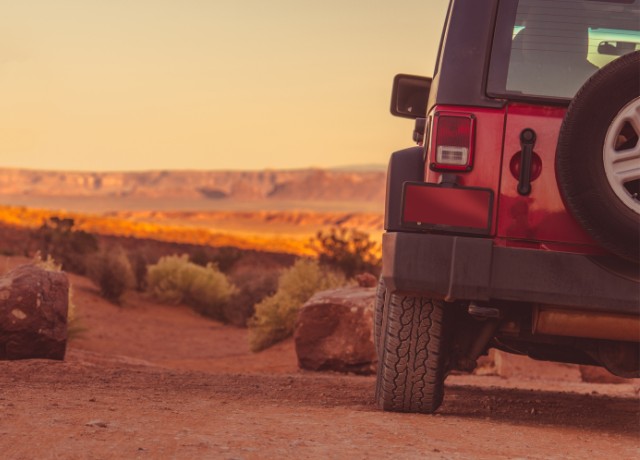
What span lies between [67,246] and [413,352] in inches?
998

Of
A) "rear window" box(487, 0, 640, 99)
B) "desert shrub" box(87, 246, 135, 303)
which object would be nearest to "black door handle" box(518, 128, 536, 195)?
"rear window" box(487, 0, 640, 99)

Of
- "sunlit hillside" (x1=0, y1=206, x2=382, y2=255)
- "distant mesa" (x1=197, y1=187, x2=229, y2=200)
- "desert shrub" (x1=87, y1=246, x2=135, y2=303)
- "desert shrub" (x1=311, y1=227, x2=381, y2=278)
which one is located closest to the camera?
"desert shrub" (x1=87, y1=246, x2=135, y2=303)

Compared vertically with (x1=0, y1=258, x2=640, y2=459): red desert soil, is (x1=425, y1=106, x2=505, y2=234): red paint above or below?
above

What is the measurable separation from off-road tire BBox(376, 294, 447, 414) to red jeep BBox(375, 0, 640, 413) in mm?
268

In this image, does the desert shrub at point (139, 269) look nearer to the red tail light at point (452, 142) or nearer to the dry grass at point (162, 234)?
the dry grass at point (162, 234)

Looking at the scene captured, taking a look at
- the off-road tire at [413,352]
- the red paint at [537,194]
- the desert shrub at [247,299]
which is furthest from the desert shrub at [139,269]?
the red paint at [537,194]

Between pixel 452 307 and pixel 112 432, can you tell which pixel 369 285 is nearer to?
pixel 452 307

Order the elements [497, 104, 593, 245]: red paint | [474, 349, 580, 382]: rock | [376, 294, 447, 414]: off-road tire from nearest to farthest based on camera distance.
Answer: [497, 104, 593, 245]: red paint
[376, 294, 447, 414]: off-road tire
[474, 349, 580, 382]: rock

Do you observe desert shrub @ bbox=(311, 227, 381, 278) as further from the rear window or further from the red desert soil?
the rear window

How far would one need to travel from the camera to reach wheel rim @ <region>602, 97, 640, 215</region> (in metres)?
5.00

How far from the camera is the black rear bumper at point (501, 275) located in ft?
17.4

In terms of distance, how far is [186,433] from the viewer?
487cm

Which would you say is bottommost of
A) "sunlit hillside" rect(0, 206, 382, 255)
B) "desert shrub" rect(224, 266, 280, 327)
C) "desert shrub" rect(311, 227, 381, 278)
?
"sunlit hillside" rect(0, 206, 382, 255)

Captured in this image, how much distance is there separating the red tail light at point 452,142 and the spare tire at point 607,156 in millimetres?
547
